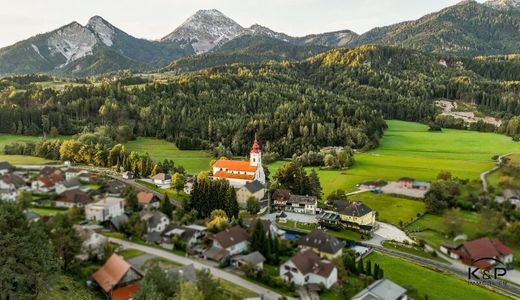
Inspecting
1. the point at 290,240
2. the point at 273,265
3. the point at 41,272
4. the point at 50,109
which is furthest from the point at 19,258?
the point at 50,109

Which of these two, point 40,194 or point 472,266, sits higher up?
point 40,194

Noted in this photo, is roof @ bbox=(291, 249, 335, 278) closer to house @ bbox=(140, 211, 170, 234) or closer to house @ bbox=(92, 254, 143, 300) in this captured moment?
house @ bbox=(92, 254, 143, 300)

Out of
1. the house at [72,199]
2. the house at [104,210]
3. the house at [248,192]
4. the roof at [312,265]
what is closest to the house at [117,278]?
the house at [104,210]

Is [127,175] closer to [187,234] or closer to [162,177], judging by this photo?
[162,177]

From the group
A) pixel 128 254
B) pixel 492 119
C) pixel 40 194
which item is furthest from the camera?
pixel 492 119

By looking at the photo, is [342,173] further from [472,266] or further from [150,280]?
[150,280]

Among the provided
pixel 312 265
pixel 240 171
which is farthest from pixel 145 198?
pixel 312 265

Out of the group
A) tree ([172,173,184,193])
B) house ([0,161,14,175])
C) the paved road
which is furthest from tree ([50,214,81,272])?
house ([0,161,14,175])
